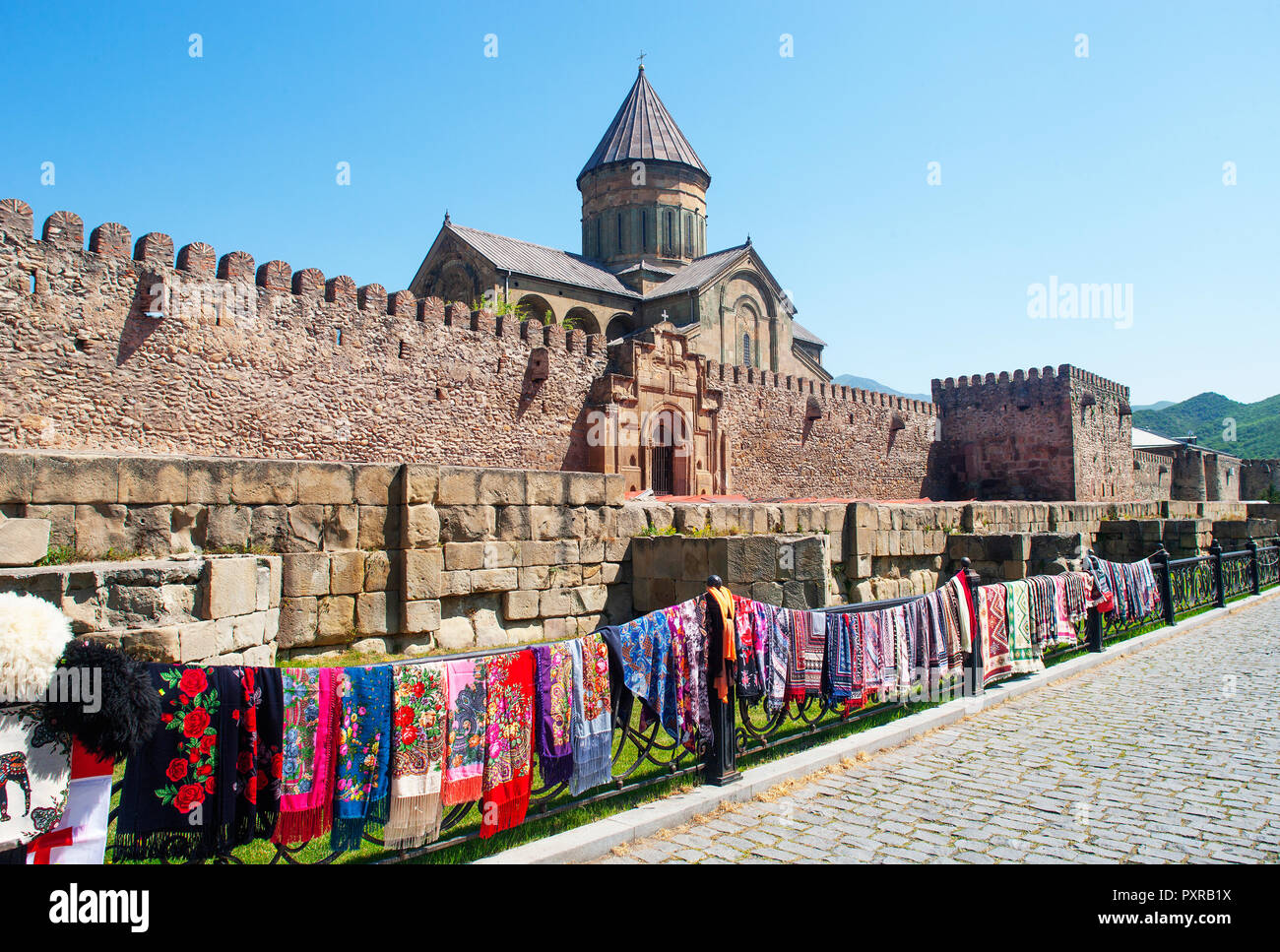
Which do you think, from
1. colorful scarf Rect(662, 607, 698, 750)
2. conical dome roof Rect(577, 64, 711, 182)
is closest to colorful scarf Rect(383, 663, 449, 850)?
colorful scarf Rect(662, 607, 698, 750)

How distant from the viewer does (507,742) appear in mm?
4047

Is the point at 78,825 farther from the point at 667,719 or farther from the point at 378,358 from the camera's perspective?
the point at 378,358

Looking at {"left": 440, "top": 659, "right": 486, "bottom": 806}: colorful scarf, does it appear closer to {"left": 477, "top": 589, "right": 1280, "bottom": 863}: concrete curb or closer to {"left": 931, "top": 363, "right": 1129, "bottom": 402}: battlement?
{"left": 477, "top": 589, "right": 1280, "bottom": 863}: concrete curb

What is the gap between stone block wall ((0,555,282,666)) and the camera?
204 inches

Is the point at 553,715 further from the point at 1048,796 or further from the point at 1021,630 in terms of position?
the point at 1021,630

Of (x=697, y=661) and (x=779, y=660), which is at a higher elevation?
(x=697, y=661)

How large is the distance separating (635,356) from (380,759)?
17.1 metres

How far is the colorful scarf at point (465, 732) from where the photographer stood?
3.84 metres

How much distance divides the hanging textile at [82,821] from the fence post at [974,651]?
6621mm

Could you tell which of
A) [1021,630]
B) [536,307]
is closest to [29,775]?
[1021,630]

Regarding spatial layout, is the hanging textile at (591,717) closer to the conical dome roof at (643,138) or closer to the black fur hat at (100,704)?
the black fur hat at (100,704)

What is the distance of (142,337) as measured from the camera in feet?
42.3

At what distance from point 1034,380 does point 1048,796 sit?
31144 millimetres
